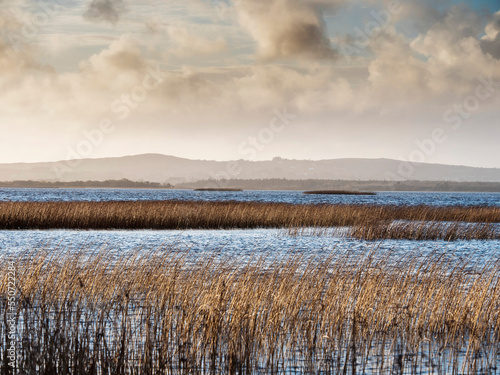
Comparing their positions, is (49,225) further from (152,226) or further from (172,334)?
(172,334)

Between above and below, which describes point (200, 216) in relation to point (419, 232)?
above

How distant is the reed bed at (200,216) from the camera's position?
29.0 metres

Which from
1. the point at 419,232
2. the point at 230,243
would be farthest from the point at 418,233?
the point at 230,243

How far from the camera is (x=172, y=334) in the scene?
7363 mm

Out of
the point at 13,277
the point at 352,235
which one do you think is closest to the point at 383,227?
the point at 352,235

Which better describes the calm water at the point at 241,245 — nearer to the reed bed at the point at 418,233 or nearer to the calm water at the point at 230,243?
the calm water at the point at 230,243

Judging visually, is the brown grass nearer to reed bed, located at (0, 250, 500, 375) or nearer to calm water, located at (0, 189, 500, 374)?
calm water, located at (0, 189, 500, 374)

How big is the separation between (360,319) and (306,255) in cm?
1059

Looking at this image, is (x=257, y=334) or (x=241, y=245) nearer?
(x=257, y=334)

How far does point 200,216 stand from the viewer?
30.8 m

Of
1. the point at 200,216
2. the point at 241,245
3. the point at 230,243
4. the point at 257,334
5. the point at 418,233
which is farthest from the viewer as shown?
the point at 200,216

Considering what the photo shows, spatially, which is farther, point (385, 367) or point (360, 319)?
point (360, 319)

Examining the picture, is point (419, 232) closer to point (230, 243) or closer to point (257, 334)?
point (230, 243)

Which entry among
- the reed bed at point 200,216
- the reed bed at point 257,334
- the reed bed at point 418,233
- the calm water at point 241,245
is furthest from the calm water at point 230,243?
the reed bed at point 257,334
